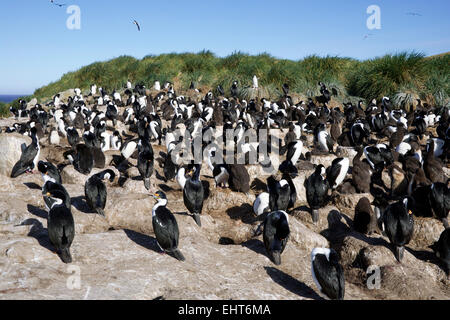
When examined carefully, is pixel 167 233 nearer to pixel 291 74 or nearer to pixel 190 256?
pixel 190 256

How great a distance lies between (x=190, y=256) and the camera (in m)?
6.61

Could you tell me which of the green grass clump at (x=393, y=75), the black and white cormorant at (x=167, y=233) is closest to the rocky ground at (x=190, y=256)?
the black and white cormorant at (x=167, y=233)

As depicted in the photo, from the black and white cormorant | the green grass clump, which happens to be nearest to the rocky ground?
the black and white cormorant

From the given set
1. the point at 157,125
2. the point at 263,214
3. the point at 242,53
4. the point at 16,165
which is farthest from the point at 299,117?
the point at 242,53

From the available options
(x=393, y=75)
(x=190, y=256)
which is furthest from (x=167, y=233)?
(x=393, y=75)

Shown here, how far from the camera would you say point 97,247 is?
6410 mm

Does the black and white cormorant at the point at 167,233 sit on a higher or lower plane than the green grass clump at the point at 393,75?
lower

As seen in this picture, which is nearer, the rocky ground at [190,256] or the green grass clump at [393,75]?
the rocky ground at [190,256]

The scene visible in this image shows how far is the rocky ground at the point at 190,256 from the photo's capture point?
5.28 m

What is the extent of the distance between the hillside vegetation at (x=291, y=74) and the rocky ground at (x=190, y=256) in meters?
14.4

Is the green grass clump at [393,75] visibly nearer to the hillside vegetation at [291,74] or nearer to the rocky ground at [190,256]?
Answer: the hillside vegetation at [291,74]

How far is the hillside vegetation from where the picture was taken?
835 inches

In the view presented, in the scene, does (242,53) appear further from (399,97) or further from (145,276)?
(145,276)
